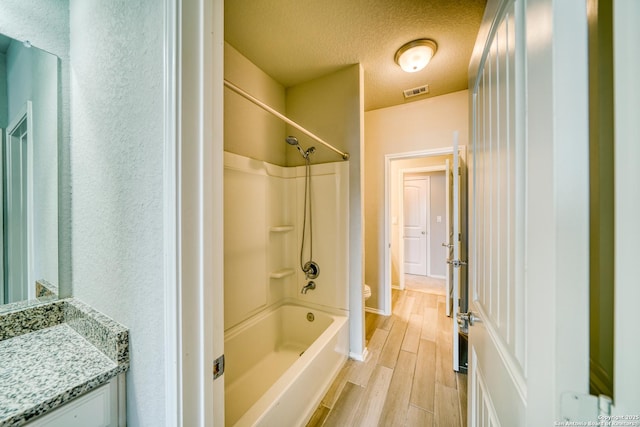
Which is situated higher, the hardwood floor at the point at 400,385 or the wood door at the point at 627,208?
the wood door at the point at 627,208

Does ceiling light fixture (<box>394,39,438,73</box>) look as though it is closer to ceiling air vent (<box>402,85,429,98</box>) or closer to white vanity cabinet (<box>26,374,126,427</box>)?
ceiling air vent (<box>402,85,429,98</box>)

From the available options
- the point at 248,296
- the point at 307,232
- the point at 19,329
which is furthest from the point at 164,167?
the point at 307,232

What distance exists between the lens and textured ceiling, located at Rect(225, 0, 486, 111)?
1394 mm

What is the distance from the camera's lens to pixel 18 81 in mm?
904

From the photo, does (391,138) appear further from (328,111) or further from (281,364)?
(281,364)

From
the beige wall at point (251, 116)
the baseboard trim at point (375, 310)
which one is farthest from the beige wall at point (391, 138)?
the beige wall at point (251, 116)

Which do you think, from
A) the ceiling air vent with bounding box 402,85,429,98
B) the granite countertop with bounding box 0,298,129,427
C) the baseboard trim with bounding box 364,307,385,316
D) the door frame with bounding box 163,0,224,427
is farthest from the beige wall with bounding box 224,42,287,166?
the baseboard trim with bounding box 364,307,385,316

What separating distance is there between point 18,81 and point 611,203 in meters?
1.88

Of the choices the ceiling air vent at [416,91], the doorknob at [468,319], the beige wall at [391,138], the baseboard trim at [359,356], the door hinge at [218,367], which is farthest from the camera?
the beige wall at [391,138]

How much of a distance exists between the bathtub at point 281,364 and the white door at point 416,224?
3.05 m

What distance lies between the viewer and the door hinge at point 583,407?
0.93 ft

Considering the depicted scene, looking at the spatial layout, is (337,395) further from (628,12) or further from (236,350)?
(628,12)

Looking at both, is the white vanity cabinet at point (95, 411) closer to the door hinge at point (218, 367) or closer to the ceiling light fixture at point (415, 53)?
the door hinge at point (218, 367)

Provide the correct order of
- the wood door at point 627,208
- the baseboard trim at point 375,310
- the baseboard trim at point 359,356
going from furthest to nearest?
1. the baseboard trim at point 375,310
2. the baseboard trim at point 359,356
3. the wood door at point 627,208
